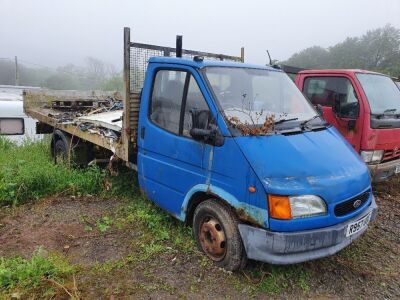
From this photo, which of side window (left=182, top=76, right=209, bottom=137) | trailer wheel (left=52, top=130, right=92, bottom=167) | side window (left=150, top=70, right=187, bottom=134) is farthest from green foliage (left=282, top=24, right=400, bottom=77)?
side window (left=182, top=76, right=209, bottom=137)

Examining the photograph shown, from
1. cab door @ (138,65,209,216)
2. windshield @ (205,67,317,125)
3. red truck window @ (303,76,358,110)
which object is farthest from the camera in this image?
red truck window @ (303,76,358,110)

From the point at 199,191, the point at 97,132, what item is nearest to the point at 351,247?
the point at 199,191

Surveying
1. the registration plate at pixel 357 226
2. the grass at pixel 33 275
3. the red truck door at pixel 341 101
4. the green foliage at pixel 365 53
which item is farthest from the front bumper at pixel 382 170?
the green foliage at pixel 365 53

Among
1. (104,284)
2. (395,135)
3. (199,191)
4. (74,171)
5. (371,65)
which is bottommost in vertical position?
(104,284)

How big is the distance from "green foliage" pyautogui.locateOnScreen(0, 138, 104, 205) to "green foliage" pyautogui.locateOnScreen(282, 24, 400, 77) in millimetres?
19335

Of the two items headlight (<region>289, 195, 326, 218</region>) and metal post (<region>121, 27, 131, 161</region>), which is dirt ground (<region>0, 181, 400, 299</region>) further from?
metal post (<region>121, 27, 131, 161</region>)

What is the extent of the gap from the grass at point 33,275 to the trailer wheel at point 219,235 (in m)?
1.27

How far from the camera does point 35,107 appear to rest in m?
7.32

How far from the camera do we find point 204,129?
3477mm

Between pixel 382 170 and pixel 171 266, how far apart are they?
3344 mm

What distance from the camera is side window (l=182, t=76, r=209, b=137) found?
12.0 feet

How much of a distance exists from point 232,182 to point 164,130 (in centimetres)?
111

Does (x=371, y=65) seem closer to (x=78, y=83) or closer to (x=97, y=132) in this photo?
(x=97, y=132)

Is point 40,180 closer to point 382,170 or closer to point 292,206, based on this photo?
point 292,206
